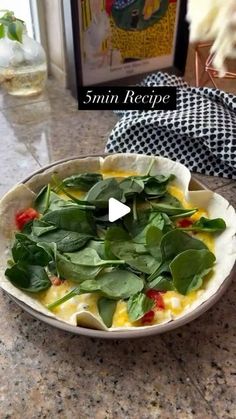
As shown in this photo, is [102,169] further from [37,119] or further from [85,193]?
[37,119]

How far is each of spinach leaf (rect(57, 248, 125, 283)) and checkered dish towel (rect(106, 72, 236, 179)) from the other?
25cm

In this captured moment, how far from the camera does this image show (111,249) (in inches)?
18.7

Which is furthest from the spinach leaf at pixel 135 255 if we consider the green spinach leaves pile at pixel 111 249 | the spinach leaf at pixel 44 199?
the spinach leaf at pixel 44 199

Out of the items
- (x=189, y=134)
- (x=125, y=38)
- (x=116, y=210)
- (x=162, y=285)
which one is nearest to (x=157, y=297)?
(x=162, y=285)

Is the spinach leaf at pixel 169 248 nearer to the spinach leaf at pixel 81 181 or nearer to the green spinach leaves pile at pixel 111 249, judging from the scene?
the green spinach leaves pile at pixel 111 249

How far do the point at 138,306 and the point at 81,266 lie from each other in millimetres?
73

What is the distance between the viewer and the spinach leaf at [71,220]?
50 centimetres

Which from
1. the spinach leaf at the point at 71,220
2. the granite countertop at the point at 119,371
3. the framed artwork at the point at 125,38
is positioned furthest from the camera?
the framed artwork at the point at 125,38

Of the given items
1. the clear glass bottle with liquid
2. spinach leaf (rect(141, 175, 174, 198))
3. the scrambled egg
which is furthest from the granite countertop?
the clear glass bottle with liquid

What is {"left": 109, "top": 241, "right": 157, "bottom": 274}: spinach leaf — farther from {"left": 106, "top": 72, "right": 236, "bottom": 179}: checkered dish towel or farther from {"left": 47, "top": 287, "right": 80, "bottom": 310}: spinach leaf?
{"left": 106, "top": 72, "right": 236, "bottom": 179}: checkered dish towel

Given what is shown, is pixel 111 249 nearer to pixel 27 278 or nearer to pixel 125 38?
pixel 27 278

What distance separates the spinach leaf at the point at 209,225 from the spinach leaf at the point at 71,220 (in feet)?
0.35

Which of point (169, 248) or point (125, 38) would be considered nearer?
point (169, 248)

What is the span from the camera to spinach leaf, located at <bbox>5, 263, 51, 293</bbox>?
0.45 m
